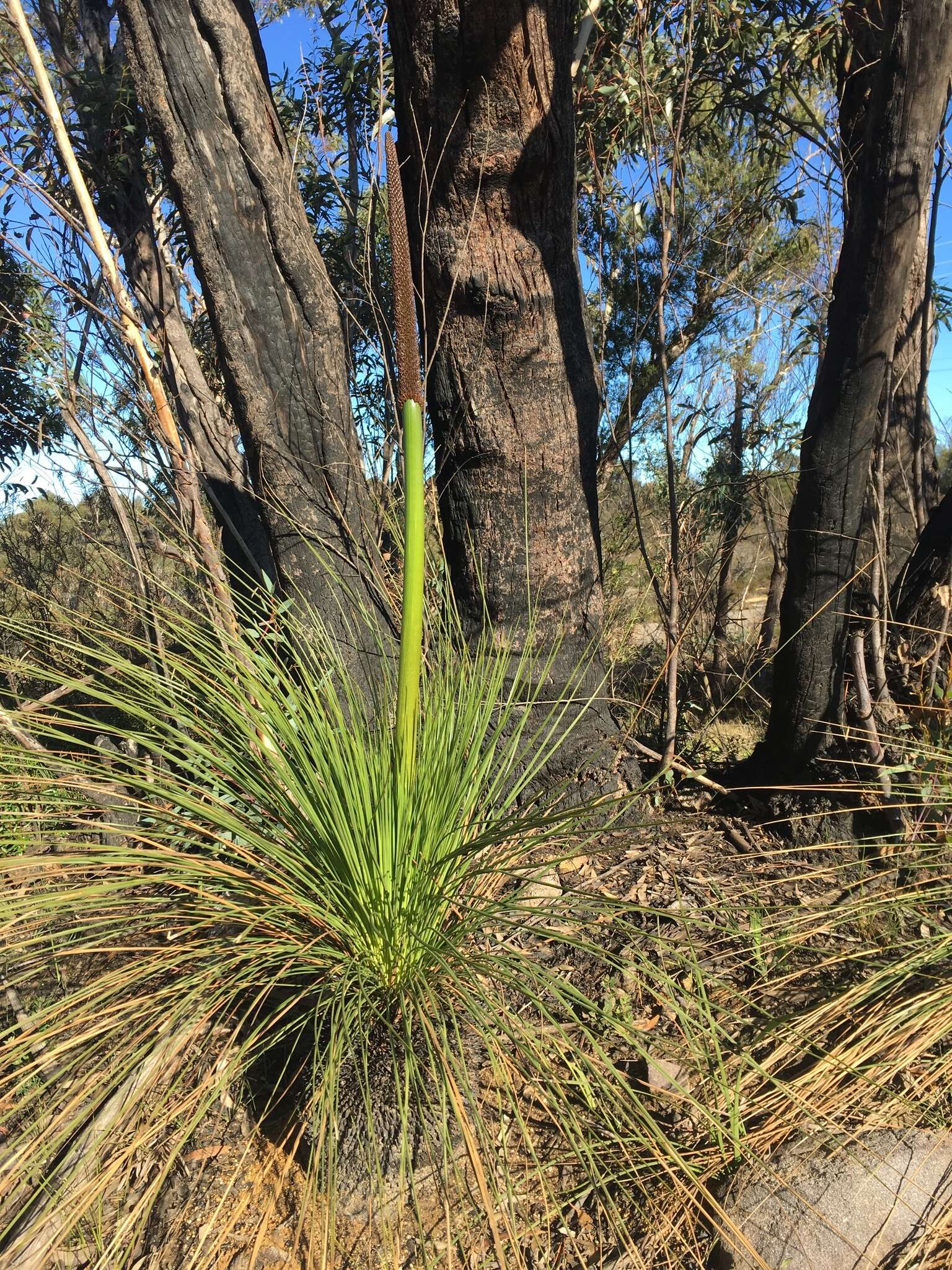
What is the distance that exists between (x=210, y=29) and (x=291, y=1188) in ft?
10.4

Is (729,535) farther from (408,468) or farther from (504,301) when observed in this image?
(408,468)

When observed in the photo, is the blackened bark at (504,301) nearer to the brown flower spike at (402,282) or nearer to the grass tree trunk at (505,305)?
the grass tree trunk at (505,305)

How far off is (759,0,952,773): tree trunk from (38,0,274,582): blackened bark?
2.05 meters

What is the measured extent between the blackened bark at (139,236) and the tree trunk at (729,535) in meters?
2.14

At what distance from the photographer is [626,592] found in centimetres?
501

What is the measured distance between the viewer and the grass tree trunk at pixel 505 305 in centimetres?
237

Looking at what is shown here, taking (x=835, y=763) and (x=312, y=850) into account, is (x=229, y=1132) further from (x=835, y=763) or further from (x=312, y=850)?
(x=835, y=763)

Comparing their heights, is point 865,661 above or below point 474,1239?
above

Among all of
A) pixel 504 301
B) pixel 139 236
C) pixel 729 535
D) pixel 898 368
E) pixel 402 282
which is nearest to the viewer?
pixel 402 282

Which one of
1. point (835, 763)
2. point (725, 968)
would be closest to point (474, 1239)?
point (725, 968)

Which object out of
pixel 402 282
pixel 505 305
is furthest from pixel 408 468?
pixel 505 305

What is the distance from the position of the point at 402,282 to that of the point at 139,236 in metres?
3.92

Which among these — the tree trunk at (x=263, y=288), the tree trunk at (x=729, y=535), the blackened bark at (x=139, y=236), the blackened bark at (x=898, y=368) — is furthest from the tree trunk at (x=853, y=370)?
the blackened bark at (x=139, y=236)

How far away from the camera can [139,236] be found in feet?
14.8
